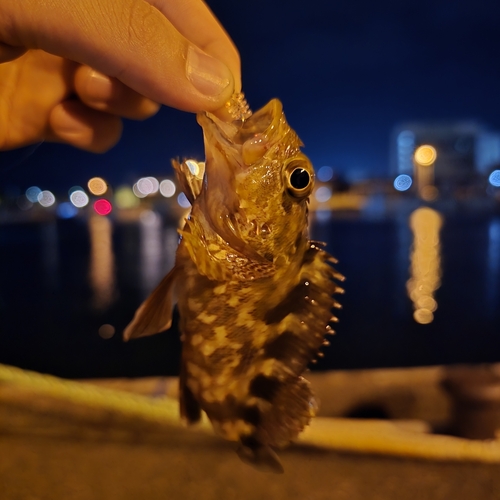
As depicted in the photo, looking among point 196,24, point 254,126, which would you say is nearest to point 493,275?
point 196,24

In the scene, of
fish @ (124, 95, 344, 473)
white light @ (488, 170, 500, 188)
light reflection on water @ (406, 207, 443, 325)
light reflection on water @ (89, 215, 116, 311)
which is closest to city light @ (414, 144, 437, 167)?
fish @ (124, 95, 344, 473)

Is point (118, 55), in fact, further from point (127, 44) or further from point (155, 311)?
point (155, 311)

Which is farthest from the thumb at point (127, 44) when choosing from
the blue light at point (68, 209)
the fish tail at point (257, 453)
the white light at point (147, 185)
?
the blue light at point (68, 209)

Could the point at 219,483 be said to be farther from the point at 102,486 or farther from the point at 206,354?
the point at 206,354

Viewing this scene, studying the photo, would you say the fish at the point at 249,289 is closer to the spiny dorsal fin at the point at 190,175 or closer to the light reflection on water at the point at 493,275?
the spiny dorsal fin at the point at 190,175

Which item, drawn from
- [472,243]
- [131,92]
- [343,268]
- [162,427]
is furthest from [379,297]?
[472,243]

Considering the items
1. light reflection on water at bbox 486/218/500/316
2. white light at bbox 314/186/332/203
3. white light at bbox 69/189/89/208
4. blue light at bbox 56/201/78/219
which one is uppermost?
white light at bbox 314/186/332/203

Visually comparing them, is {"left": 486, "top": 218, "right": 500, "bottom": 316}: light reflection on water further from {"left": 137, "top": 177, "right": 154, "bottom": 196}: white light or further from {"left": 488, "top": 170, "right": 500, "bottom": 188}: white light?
{"left": 137, "top": 177, "right": 154, "bottom": 196}: white light
